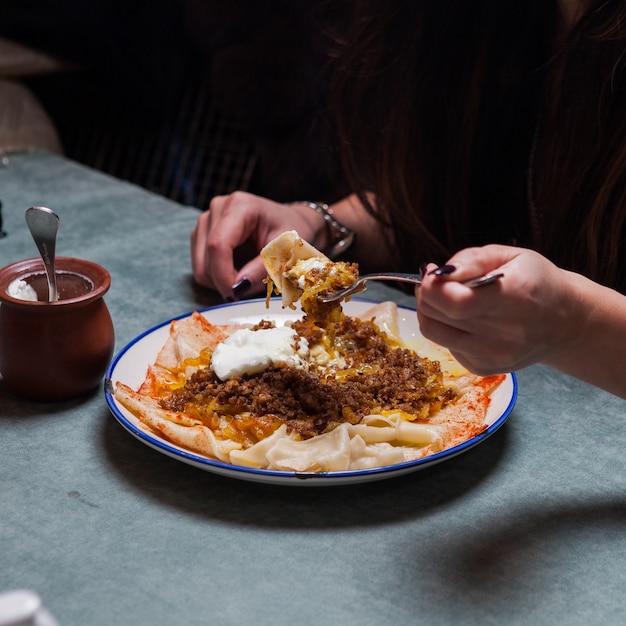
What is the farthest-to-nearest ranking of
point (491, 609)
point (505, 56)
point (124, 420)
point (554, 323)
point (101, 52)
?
point (101, 52) → point (505, 56) → point (124, 420) → point (554, 323) → point (491, 609)

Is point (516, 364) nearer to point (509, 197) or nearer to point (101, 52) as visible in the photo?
point (509, 197)

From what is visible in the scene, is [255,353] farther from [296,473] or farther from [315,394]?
[296,473]

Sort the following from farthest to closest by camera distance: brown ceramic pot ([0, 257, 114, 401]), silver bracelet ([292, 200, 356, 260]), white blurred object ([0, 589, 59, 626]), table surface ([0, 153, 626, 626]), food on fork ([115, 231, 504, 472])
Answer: silver bracelet ([292, 200, 356, 260]) → brown ceramic pot ([0, 257, 114, 401]) → food on fork ([115, 231, 504, 472]) → table surface ([0, 153, 626, 626]) → white blurred object ([0, 589, 59, 626])

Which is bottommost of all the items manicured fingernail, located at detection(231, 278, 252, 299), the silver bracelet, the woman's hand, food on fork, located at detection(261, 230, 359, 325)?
the silver bracelet

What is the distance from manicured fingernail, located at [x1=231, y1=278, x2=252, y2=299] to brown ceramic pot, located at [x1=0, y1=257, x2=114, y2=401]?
44cm

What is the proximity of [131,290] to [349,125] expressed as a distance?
82cm

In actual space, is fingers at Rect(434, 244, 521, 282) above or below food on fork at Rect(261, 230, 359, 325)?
above

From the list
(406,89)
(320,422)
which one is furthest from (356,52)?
(320,422)

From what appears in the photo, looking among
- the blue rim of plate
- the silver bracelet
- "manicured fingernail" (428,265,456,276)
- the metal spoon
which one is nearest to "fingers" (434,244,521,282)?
"manicured fingernail" (428,265,456,276)

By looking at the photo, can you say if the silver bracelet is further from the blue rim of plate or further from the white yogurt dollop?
the blue rim of plate

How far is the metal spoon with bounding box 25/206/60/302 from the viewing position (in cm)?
151

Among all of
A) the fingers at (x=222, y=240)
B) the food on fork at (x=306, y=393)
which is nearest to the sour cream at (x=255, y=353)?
the food on fork at (x=306, y=393)

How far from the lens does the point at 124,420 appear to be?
1359 millimetres

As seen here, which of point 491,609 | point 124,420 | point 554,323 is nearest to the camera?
point 491,609
